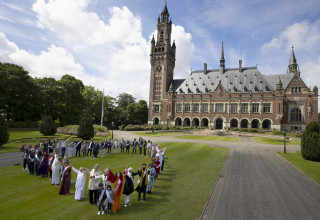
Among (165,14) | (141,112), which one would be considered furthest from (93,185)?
(165,14)

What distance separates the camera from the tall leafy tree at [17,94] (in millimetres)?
42084

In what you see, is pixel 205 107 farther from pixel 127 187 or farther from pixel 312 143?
pixel 127 187

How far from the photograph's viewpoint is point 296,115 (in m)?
55.2

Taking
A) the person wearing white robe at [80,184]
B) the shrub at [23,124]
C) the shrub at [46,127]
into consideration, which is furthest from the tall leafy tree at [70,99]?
the person wearing white robe at [80,184]

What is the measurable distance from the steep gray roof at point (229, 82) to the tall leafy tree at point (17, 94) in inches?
1724

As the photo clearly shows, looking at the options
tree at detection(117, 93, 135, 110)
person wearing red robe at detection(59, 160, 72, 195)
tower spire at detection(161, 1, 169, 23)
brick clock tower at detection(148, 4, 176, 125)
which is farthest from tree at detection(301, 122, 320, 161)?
tree at detection(117, 93, 135, 110)

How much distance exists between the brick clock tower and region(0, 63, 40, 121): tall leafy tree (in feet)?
117

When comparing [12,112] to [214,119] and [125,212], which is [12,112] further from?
[214,119]

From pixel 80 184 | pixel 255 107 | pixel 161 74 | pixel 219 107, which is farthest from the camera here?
pixel 161 74

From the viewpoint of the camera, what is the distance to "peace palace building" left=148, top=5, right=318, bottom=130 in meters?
55.1

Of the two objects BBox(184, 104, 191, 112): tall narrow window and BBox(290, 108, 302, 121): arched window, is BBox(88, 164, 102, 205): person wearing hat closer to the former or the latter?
BBox(184, 104, 191, 112): tall narrow window

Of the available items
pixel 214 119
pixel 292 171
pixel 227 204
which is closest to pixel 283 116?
pixel 214 119

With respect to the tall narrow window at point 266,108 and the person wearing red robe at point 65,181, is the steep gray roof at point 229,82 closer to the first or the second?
the tall narrow window at point 266,108

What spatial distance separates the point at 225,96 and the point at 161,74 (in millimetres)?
23489
